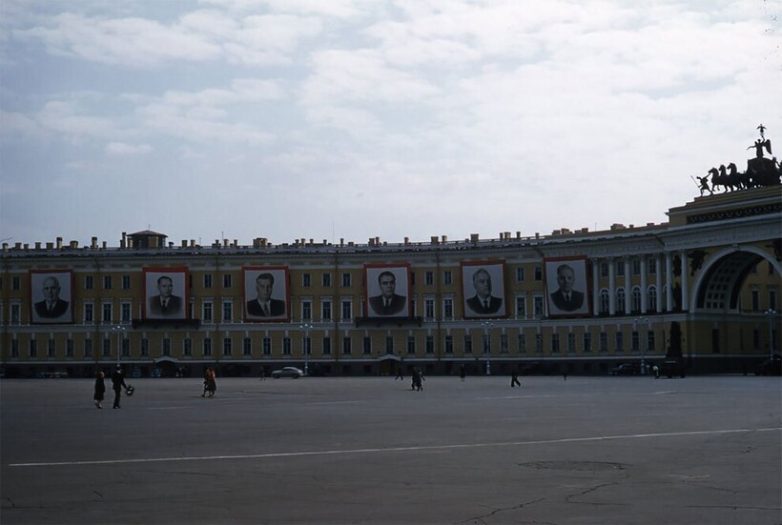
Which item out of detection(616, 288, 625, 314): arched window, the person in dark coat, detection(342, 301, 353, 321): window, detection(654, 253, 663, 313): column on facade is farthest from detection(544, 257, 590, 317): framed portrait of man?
the person in dark coat

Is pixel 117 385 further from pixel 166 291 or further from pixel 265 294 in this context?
pixel 166 291

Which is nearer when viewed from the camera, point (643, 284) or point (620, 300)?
point (643, 284)

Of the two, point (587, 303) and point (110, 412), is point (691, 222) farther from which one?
point (110, 412)

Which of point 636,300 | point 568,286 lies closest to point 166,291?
point 568,286

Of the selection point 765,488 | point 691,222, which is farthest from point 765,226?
point 765,488

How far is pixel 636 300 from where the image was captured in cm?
10450

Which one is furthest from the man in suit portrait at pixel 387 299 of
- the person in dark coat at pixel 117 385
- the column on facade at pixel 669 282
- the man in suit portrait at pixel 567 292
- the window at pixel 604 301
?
the person in dark coat at pixel 117 385

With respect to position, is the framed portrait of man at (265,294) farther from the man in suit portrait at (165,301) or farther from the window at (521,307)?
the window at (521,307)

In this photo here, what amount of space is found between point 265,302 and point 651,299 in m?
38.4

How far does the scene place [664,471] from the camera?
1916 cm

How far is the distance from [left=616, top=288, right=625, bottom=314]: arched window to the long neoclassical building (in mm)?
1593

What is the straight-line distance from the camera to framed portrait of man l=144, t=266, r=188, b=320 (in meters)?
Answer: 117

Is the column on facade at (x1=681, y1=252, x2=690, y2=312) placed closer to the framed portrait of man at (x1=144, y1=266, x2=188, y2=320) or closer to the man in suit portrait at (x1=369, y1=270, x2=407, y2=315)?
the man in suit portrait at (x1=369, y1=270, x2=407, y2=315)

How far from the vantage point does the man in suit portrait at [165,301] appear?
117 meters
